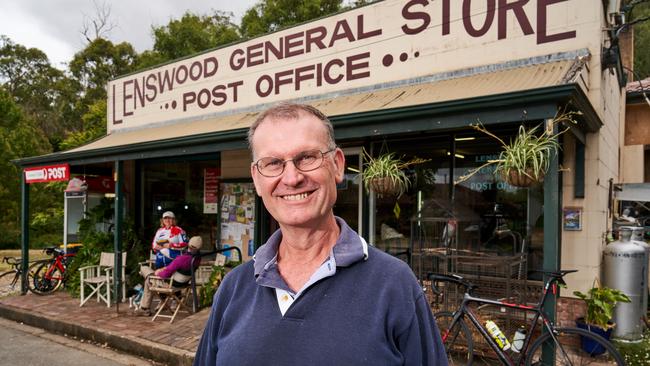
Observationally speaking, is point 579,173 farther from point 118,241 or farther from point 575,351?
point 118,241

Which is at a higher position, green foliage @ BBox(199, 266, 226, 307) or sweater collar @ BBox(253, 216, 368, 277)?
sweater collar @ BBox(253, 216, 368, 277)

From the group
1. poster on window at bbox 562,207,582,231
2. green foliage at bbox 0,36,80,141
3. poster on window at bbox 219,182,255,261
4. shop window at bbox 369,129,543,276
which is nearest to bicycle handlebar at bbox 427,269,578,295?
shop window at bbox 369,129,543,276

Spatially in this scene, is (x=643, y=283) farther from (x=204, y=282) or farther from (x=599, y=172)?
(x=204, y=282)

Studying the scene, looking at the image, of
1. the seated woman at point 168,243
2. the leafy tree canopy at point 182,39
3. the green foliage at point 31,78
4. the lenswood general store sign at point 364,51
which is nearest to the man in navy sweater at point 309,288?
the lenswood general store sign at point 364,51

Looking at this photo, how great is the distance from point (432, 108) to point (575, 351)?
295 cm

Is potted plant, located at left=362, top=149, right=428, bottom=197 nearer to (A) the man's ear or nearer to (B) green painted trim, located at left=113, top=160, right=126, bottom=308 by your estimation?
(A) the man's ear

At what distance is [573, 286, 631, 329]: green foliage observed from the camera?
15.0 feet

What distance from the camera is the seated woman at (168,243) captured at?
6.89 meters

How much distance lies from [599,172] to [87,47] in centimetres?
3073

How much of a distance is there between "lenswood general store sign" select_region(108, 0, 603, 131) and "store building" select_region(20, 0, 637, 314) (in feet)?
0.06

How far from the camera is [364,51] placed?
6.60 meters

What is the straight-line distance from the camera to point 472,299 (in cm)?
417

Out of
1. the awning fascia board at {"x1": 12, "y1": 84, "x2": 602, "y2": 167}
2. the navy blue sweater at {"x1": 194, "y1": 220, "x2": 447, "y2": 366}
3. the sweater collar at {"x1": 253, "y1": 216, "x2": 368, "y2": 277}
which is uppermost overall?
the awning fascia board at {"x1": 12, "y1": 84, "x2": 602, "y2": 167}

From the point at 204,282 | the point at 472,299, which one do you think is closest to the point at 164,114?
the point at 204,282
